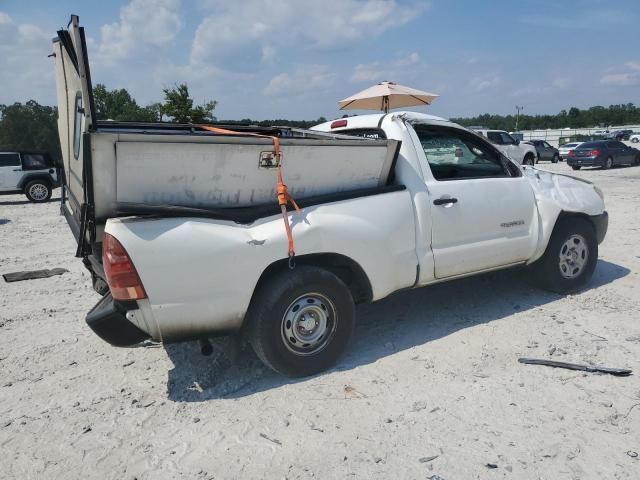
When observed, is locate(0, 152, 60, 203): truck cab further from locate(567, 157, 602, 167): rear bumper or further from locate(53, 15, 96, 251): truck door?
locate(567, 157, 602, 167): rear bumper

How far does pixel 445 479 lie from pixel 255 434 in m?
1.10

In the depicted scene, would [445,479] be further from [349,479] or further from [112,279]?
[112,279]

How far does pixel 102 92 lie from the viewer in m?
44.0

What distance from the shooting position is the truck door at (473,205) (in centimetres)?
407

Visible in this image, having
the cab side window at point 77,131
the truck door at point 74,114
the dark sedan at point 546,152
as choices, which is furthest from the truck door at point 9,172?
the dark sedan at point 546,152

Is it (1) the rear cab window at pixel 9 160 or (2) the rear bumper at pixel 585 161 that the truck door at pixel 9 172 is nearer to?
(1) the rear cab window at pixel 9 160

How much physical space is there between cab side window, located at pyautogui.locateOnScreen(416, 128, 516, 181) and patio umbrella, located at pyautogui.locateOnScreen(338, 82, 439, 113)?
980 centimetres

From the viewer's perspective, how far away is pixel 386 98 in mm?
14555

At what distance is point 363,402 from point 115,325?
1.66 metres

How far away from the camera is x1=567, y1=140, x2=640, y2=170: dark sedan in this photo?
23.2 meters

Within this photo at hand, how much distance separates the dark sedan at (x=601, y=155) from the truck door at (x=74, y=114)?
24.4 metres

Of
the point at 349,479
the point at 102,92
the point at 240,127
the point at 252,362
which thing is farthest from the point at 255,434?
the point at 102,92

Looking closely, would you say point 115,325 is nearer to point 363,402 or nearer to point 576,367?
point 363,402

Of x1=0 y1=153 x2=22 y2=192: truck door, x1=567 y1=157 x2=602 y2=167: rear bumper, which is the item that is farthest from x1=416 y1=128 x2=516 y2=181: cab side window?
x1=567 y1=157 x2=602 y2=167: rear bumper
